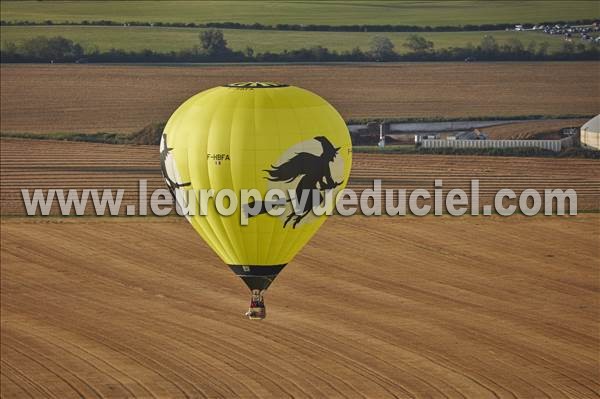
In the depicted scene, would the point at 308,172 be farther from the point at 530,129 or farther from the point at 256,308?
the point at 530,129

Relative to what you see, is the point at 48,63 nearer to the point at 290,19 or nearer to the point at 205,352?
the point at 290,19

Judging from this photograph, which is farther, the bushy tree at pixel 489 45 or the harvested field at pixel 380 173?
the bushy tree at pixel 489 45

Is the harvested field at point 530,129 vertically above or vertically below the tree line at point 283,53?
below

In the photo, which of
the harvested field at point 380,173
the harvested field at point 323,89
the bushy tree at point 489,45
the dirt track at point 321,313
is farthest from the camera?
the bushy tree at point 489,45

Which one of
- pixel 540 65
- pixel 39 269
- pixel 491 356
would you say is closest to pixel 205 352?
pixel 491 356

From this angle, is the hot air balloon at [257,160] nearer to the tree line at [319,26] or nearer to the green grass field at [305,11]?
the tree line at [319,26]

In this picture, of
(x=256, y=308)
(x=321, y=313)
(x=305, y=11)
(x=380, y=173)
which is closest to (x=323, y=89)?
(x=380, y=173)

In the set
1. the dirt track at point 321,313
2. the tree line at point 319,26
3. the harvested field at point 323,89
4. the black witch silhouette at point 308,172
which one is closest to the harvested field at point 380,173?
the dirt track at point 321,313

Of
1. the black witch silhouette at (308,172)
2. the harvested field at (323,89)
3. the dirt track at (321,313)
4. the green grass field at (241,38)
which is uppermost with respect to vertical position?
the green grass field at (241,38)
